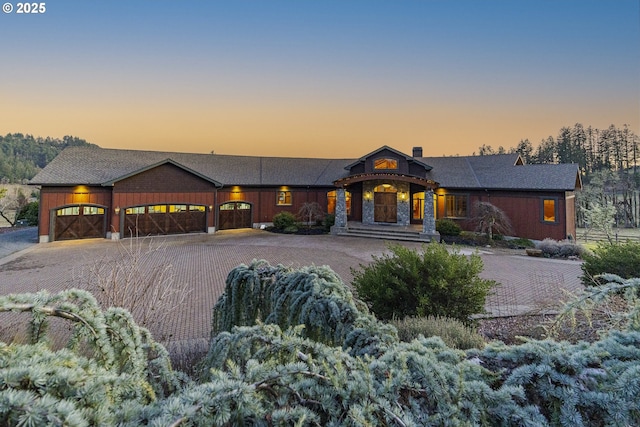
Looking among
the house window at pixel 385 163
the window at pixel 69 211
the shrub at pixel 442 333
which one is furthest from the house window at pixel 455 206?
the window at pixel 69 211

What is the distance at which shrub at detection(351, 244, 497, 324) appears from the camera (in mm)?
5375

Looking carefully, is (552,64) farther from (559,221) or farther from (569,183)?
(559,221)

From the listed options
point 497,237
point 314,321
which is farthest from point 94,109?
point 497,237

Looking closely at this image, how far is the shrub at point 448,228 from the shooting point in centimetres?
1933

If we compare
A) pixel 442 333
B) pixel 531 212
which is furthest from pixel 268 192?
pixel 442 333

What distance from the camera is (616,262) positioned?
730 cm

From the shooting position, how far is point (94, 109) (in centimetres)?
2247

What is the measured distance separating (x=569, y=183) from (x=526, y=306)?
574 inches

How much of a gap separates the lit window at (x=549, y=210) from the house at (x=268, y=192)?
0.05m

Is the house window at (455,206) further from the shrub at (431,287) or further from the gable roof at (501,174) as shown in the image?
the shrub at (431,287)

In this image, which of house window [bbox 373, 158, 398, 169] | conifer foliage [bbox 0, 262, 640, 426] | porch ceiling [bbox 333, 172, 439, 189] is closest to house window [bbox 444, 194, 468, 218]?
porch ceiling [bbox 333, 172, 439, 189]

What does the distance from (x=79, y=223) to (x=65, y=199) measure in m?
1.65

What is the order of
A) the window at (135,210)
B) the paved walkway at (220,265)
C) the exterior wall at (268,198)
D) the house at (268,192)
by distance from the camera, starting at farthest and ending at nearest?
the exterior wall at (268,198) → the window at (135,210) → the house at (268,192) → the paved walkway at (220,265)

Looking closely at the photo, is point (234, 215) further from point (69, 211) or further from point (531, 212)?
point (531, 212)
